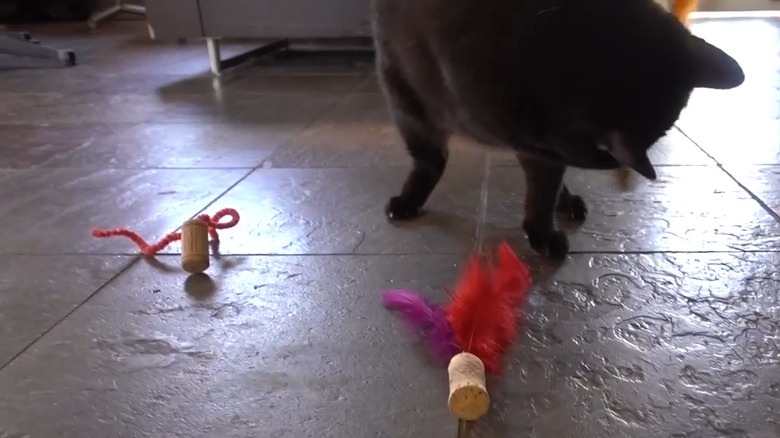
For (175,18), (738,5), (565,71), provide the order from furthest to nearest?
(738,5) → (175,18) → (565,71)

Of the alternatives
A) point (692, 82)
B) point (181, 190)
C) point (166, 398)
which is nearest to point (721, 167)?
point (692, 82)

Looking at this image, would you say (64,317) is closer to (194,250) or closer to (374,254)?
(194,250)

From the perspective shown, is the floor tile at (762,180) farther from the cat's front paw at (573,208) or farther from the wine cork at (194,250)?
the wine cork at (194,250)

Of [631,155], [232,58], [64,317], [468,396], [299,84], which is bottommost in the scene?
[232,58]

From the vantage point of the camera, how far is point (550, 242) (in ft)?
3.83

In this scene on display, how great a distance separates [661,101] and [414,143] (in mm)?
576

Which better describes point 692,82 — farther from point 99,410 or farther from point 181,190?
point 181,190

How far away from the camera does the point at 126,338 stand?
3.17 feet

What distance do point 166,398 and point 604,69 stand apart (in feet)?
2.11

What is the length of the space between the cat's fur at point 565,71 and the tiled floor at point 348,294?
0.79ft

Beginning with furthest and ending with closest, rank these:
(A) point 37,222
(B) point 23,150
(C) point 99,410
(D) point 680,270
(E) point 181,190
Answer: (B) point 23,150 < (E) point 181,190 < (A) point 37,222 < (D) point 680,270 < (C) point 99,410

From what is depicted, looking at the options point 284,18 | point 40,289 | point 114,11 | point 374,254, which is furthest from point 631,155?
point 114,11

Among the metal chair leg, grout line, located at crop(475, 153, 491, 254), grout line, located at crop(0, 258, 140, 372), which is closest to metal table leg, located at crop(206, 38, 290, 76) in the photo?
the metal chair leg

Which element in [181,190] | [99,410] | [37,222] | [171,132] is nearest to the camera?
[99,410]
